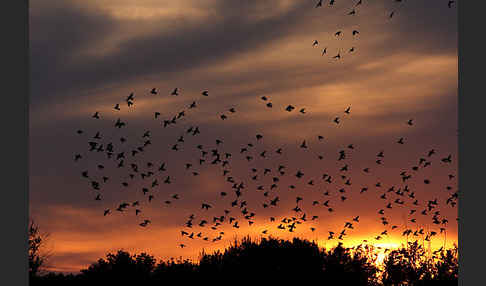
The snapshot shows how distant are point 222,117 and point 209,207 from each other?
7.53m

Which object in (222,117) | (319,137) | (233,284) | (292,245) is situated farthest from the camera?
(292,245)

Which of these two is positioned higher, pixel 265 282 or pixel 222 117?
pixel 222 117

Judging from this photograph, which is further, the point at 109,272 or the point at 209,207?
the point at 109,272

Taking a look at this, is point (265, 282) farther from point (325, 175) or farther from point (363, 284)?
point (325, 175)

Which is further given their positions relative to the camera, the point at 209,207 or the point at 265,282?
the point at 265,282

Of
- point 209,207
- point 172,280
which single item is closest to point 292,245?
point 172,280

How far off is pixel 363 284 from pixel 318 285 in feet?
37.4

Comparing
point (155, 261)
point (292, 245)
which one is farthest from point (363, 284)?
point (155, 261)

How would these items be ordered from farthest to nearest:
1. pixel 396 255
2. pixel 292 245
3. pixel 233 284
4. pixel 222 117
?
pixel 396 255 → pixel 292 245 → pixel 233 284 → pixel 222 117

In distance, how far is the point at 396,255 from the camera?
110 metres

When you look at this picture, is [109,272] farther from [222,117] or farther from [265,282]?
[222,117]

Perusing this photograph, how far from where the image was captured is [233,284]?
8850cm

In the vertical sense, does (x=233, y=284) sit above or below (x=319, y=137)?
below

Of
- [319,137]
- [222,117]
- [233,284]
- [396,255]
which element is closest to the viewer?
[222,117]
